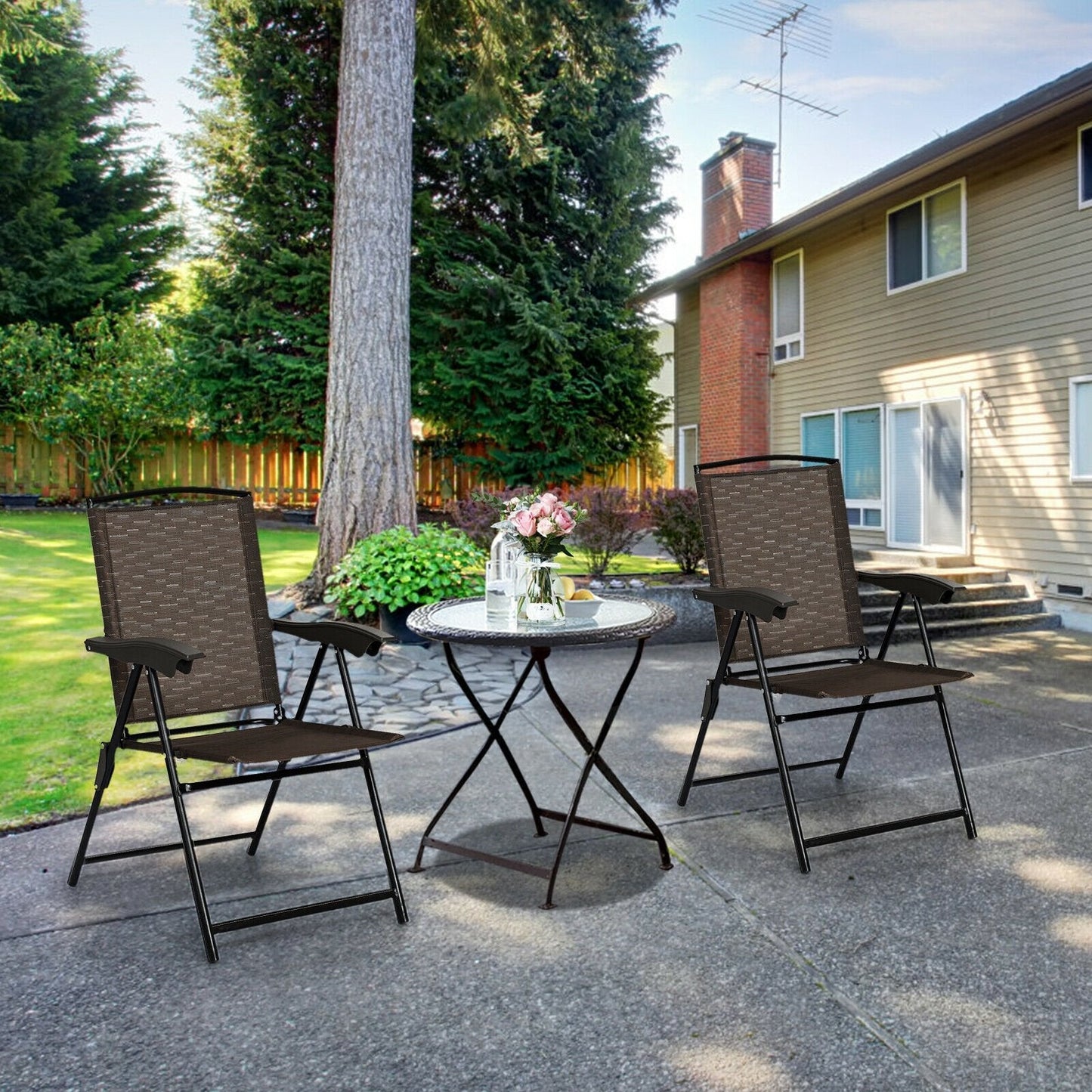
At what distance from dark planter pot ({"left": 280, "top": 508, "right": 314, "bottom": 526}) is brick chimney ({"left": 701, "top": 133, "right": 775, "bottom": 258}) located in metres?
7.66

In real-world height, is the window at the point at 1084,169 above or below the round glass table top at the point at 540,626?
above

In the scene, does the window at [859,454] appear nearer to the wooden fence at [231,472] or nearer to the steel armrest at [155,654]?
the wooden fence at [231,472]

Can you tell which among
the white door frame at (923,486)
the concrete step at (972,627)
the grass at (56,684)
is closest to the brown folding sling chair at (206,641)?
the grass at (56,684)

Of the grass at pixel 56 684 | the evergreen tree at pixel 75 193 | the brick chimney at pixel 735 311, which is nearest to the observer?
the grass at pixel 56 684

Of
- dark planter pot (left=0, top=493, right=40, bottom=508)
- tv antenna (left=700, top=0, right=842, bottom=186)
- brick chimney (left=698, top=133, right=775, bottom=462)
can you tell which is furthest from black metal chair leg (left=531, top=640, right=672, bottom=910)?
dark planter pot (left=0, top=493, right=40, bottom=508)

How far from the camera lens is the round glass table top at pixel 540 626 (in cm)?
253

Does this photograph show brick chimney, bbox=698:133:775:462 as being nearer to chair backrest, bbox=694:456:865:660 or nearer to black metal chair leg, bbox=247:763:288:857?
chair backrest, bbox=694:456:865:660

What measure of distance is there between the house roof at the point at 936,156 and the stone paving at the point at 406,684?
6.31 metres

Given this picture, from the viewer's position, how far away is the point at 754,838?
2996 mm

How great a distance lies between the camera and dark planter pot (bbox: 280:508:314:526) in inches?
586

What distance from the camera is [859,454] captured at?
1087cm

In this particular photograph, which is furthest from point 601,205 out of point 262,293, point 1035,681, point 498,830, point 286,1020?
→ point 286,1020

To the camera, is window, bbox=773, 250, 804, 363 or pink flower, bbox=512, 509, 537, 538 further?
window, bbox=773, 250, 804, 363

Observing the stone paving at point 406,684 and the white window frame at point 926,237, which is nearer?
the stone paving at point 406,684
